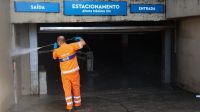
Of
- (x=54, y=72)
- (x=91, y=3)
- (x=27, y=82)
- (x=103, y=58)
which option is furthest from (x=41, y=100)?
(x=103, y=58)

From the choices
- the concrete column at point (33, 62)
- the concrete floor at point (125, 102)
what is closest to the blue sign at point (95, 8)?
the concrete column at point (33, 62)

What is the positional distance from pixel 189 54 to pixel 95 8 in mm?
2972

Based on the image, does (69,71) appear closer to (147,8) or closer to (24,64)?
(24,64)

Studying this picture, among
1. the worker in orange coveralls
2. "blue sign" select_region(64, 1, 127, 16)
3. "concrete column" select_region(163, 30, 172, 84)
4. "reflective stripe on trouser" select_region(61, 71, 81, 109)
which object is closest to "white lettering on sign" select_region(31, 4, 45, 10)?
"blue sign" select_region(64, 1, 127, 16)

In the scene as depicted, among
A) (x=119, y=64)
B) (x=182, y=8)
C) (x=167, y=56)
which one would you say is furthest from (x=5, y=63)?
(x=119, y=64)

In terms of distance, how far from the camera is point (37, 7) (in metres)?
9.85

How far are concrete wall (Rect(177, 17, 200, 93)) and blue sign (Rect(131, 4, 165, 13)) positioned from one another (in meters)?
0.77

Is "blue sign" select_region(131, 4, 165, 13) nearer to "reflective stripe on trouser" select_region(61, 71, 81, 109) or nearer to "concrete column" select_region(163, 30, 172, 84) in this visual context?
"concrete column" select_region(163, 30, 172, 84)

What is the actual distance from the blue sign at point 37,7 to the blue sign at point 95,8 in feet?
0.98

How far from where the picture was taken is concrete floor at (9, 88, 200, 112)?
28.4ft

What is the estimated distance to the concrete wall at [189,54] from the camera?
32.9ft

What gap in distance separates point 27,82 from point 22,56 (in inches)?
30.8

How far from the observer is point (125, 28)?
11.2 metres

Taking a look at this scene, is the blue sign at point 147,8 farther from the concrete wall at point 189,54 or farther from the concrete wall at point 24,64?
the concrete wall at point 24,64
